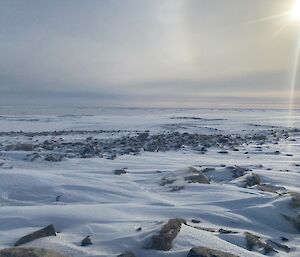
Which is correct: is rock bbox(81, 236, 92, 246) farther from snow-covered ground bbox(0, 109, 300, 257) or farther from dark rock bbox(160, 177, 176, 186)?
dark rock bbox(160, 177, 176, 186)

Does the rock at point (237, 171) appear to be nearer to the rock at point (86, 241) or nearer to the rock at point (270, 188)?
the rock at point (270, 188)

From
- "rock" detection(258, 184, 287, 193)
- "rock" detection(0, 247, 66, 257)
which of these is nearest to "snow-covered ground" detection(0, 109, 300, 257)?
"rock" detection(258, 184, 287, 193)

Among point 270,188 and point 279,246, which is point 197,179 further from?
point 279,246

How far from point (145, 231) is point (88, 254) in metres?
0.91

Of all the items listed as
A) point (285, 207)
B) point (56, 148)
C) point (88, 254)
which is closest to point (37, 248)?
point (88, 254)

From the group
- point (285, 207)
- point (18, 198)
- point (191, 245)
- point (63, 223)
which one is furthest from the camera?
point (18, 198)

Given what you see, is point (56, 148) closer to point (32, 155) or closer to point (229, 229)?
point (32, 155)

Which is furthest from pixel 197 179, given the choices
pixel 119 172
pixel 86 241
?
pixel 86 241

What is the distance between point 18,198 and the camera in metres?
9.02

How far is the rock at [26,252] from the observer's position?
204 inches

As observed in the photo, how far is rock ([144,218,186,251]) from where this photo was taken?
18.6ft

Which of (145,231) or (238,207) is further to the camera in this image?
(238,207)

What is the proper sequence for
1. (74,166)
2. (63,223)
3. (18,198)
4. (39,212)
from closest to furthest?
(63,223) < (39,212) < (18,198) < (74,166)

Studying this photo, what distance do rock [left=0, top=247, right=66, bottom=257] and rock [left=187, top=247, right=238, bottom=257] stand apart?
1649mm
